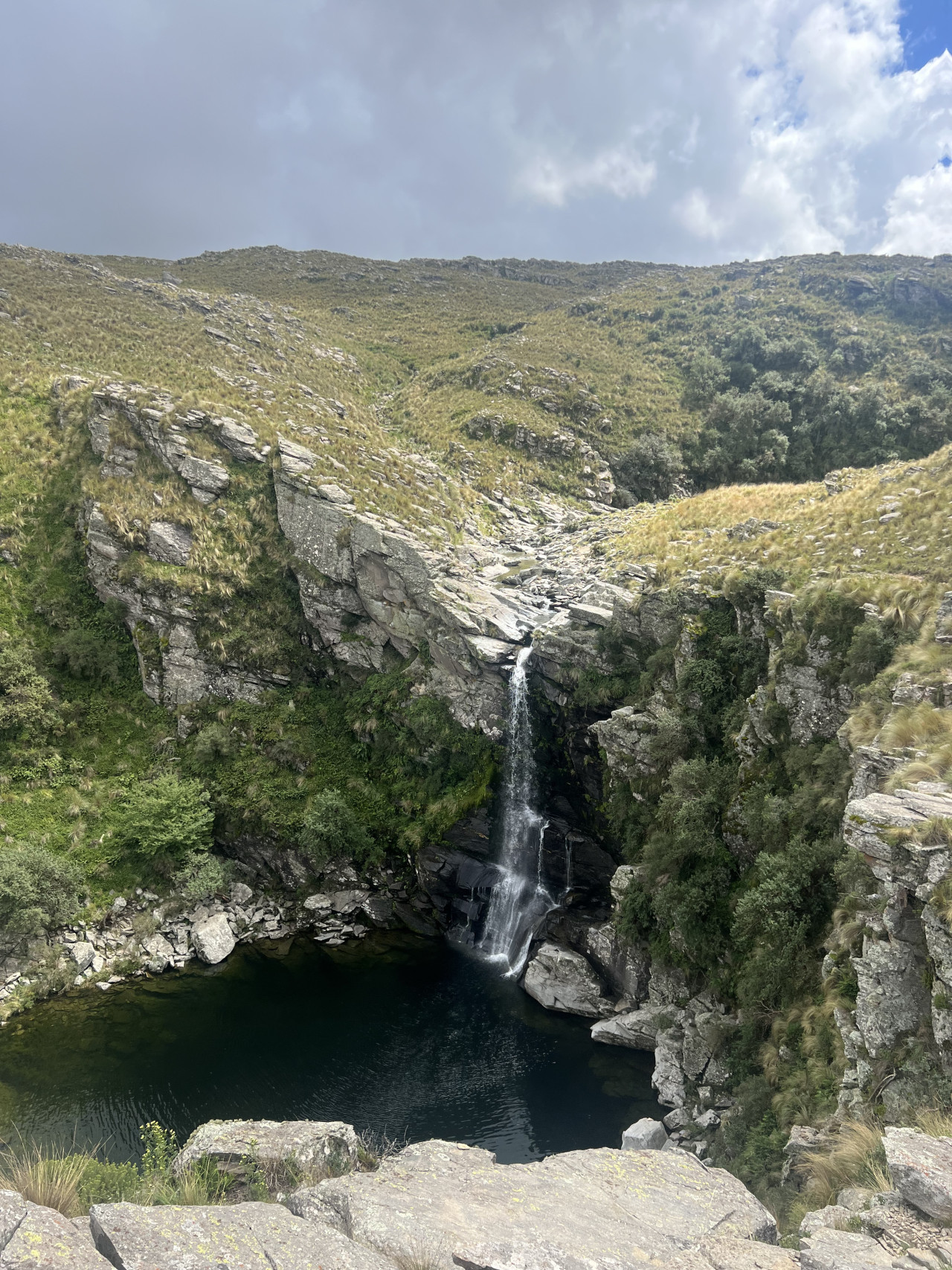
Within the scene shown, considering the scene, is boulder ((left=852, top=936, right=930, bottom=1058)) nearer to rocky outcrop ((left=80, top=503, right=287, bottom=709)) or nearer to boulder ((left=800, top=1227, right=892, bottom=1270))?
boulder ((left=800, top=1227, right=892, bottom=1270))

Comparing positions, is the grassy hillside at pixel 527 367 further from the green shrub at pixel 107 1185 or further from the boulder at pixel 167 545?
the green shrub at pixel 107 1185

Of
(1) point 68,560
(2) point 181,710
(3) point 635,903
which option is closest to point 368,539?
(2) point 181,710

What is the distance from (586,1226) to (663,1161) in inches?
133

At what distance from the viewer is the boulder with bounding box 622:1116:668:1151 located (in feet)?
→ 51.8

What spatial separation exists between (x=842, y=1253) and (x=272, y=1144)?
10.2 m

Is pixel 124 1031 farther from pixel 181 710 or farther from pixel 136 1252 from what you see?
pixel 136 1252

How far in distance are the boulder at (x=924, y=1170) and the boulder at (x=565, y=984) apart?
55.0 ft

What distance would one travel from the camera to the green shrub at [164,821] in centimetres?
2670

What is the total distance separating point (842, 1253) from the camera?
6.40m

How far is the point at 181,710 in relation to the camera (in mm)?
31406

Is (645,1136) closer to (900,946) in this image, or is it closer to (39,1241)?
(900,946)

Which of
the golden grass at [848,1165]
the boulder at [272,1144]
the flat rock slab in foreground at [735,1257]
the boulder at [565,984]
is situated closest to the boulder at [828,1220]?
the flat rock slab in foreground at [735,1257]

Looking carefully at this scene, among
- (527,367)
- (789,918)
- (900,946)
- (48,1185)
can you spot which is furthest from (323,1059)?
(527,367)

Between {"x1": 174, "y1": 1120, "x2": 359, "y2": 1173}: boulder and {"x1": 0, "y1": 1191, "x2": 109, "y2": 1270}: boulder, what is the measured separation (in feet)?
20.5
